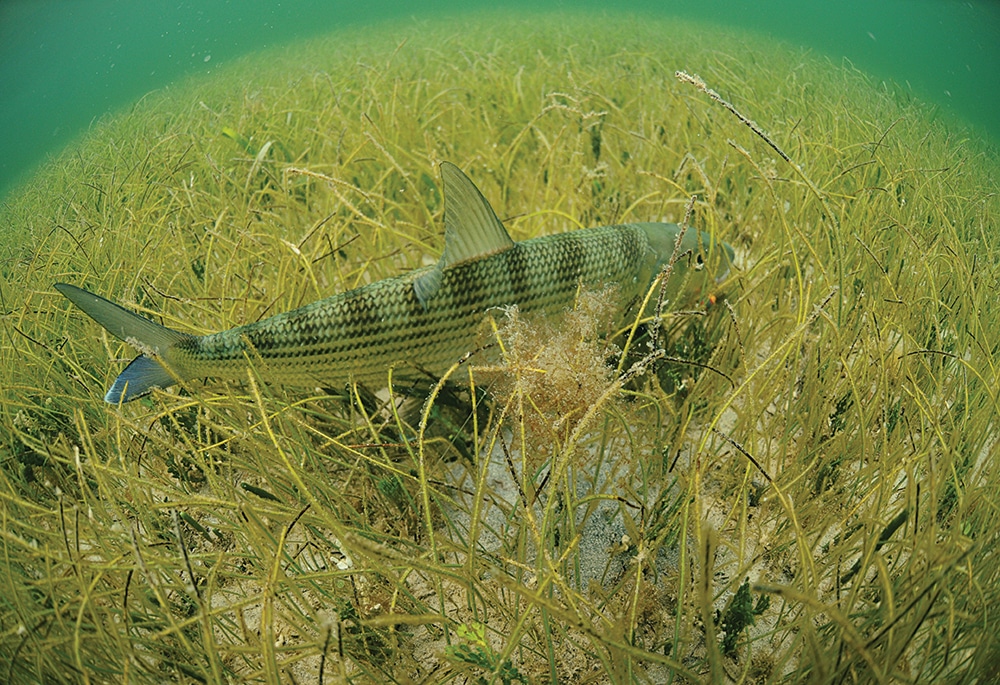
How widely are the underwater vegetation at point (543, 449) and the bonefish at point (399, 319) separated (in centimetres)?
13

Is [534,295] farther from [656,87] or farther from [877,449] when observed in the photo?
[656,87]

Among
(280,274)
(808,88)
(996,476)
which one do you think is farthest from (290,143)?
(996,476)

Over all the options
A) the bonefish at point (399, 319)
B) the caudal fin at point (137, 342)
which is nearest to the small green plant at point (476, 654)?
the bonefish at point (399, 319)

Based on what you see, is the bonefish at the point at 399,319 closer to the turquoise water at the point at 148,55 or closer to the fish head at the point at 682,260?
the fish head at the point at 682,260

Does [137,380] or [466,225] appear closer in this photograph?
[137,380]

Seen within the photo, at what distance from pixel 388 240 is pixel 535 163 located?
6.15 feet

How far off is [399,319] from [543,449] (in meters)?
0.68

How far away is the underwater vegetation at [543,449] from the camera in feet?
4.16

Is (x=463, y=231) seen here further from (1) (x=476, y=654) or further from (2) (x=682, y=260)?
(1) (x=476, y=654)

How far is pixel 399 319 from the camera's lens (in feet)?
6.07

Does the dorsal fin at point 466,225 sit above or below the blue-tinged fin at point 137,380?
above

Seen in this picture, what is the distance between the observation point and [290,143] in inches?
187

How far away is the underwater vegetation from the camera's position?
127cm

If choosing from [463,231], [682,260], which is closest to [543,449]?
[463,231]
